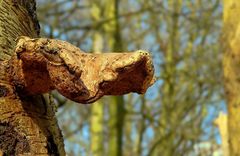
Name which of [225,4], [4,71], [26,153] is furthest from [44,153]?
[225,4]

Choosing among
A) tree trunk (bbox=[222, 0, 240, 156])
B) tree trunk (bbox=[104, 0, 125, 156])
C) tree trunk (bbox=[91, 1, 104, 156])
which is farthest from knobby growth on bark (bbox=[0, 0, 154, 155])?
tree trunk (bbox=[91, 1, 104, 156])

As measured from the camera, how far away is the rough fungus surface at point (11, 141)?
0.87m

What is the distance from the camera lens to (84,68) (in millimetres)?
768

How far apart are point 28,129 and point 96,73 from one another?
21cm

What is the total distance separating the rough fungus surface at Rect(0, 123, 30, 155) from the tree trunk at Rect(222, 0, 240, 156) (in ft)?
8.09

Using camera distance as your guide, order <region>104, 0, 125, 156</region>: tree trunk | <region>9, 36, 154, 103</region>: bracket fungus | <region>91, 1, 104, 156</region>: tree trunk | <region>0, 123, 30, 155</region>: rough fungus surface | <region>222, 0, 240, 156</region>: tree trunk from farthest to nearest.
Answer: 1. <region>91, 1, 104, 156</region>: tree trunk
2. <region>104, 0, 125, 156</region>: tree trunk
3. <region>222, 0, 240, 156</region>: tree trunk
4. <region>0, 123, 30, 155</region>: rough fungus surface
5. <region>9, 36, 154, 103</region>: bracket fungus

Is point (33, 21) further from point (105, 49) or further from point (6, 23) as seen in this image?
point (105, 49)

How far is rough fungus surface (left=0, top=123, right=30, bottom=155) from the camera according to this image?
0.87 meters

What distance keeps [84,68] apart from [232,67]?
9.06 feet

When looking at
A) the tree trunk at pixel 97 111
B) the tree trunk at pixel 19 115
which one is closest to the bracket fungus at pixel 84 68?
the tree trunk at pixel 19 115

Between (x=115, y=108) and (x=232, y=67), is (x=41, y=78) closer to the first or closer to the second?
(x=232, y=67)

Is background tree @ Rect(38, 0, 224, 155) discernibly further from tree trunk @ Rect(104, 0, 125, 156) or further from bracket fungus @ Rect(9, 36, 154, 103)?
bracket fungus @ Rect(9, 36, 154, 103)

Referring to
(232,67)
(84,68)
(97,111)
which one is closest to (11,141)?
(84,68)

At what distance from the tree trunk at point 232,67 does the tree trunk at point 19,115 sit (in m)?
2.37
